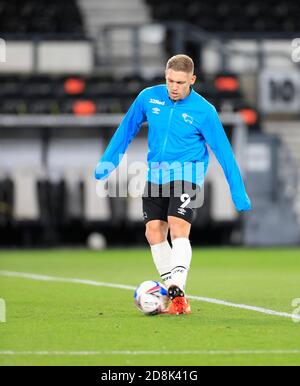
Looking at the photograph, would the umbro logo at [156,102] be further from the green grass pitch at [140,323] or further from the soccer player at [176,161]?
the green grass pitch at [140,323]

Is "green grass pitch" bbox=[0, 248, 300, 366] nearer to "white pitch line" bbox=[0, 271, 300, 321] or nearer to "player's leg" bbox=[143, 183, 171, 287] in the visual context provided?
"white pitch line" bbox=[0, 271, 300, 321]

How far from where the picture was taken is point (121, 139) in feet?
31.6

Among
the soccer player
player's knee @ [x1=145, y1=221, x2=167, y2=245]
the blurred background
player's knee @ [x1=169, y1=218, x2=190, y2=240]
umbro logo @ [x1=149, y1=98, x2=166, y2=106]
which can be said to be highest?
umbro logo @ [x1=149, y1=98, x2=166, y2=106]

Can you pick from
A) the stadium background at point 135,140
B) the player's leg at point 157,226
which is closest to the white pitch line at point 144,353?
the player's leg at point 157,226

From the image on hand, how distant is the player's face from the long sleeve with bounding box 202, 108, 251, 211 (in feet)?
0.97

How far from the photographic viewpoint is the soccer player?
361 inches

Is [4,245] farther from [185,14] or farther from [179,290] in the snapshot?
[179,290]

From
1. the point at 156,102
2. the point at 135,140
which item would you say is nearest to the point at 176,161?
the point at 156,102

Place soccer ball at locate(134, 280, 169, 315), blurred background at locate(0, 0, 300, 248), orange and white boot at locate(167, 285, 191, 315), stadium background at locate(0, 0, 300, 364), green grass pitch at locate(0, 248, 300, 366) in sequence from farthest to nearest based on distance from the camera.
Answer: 1. blurred background at locate(0, 0, 300, 248)
2. stadium background at locate(0, 0, 300, 364)
3. soccer ball at locate(134, 280, 169, 315)
4. orange and white boot at locate(167, 285, 191, 315)
5. green grass pitch at locate(0, 248, 300, 366)

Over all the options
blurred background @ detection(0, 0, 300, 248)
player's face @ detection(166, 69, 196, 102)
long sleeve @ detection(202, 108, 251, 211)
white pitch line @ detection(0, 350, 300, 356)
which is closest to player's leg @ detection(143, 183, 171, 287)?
long sleeve @ detection(202, 108, 251, 211)

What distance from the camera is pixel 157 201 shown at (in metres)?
9.35

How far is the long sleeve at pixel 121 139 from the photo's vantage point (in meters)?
9.50

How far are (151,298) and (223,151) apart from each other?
1.26m
